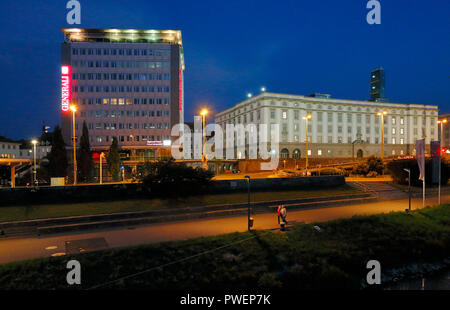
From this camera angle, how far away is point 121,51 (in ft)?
224

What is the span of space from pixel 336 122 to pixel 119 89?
5772cm

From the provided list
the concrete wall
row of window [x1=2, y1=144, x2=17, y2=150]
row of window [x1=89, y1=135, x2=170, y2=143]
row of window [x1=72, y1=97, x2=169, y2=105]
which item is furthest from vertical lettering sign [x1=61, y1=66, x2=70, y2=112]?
the concrete wall

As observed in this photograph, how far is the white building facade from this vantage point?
72.5 m

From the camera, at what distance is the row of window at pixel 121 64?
220 ft

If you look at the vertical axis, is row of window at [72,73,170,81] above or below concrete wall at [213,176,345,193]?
above

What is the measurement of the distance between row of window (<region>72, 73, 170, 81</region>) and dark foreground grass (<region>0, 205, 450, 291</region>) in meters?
60.4

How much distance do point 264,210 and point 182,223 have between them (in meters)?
6.84

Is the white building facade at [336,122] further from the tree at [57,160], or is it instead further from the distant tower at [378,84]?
the distant tower at [378,84]

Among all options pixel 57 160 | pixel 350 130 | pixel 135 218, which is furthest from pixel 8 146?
pixel 350 130

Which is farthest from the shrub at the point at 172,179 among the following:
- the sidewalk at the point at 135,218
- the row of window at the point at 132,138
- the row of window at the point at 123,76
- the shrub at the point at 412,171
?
the row of window at the point at 123,76

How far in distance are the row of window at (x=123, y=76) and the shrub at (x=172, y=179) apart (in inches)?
1935

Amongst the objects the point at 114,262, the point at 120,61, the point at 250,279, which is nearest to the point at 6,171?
the point at 120,61

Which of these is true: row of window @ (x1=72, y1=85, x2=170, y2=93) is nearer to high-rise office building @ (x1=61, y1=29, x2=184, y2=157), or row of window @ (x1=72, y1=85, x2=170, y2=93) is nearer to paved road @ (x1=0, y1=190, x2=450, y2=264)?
high-rise office building @ (x1=61, y1=29, x2=184, y2=157)

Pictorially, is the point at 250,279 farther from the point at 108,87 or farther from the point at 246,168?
the point at 108,87
